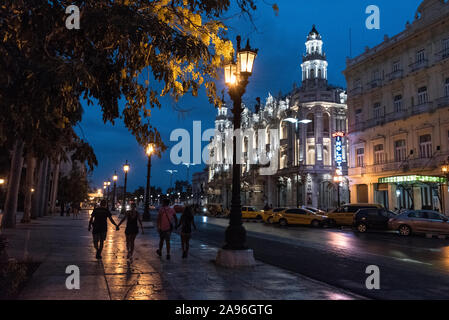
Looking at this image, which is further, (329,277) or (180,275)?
(329,277)

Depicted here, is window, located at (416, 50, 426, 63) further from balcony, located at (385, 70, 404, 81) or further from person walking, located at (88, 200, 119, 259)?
person walking, located at (88, 200, 119, 259)

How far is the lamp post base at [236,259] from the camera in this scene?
31.8 feet

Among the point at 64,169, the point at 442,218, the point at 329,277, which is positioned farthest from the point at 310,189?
the point at 64,169

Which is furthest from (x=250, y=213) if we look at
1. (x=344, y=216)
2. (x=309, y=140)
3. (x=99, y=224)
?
(x=99, y=224)

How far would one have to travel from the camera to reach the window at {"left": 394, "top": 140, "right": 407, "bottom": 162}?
109ft

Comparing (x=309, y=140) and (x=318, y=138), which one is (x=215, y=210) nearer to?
(x=309, y=140)

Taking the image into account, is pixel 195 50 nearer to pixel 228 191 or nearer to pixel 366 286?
pixel 366 286

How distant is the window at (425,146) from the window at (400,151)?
164 centimetres

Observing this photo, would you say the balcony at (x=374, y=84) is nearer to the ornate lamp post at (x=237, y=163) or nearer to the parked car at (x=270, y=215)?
the parked car at (x=270, y=215)

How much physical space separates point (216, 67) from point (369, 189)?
3211 centimetres

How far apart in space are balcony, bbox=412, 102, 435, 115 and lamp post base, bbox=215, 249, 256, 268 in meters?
26.6

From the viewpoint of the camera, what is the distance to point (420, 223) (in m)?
21.7

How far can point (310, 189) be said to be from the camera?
5062 centimetres

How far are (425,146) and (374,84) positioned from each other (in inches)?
341
